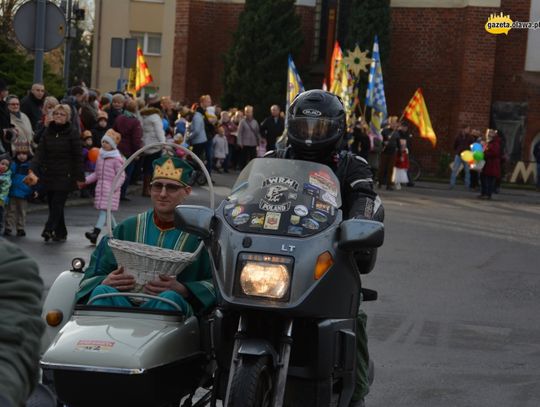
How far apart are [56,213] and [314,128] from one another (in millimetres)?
8970

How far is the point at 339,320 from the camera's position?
19.0 ft

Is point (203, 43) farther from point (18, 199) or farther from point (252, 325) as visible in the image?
point (252, 325)

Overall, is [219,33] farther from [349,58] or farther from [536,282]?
[536,282]

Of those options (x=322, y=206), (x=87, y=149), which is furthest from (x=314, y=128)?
(x=87, y=149)

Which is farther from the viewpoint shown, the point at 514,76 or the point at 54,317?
the point at 514,76

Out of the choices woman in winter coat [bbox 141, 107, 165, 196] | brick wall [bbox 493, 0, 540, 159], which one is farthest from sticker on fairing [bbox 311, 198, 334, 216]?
brick wall [bbox 493, 0, 540, 159]

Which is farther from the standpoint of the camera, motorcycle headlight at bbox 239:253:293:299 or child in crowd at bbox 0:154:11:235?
child in crowd at bbox 0:154:11:235

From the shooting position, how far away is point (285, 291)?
5.59 meters

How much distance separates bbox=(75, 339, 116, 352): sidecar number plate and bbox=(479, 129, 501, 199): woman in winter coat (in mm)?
24640

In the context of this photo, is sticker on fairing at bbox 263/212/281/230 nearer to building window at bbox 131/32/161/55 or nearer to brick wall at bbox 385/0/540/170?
brick wall at bbox 385/0/540/170

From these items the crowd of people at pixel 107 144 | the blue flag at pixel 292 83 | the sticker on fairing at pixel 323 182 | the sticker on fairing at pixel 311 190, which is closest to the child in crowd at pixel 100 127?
the crowd of people at pixel 107 144

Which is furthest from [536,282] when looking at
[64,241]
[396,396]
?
[396,396]

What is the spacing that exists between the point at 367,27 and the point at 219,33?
687 cm

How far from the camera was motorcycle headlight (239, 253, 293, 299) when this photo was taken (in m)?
5.59
